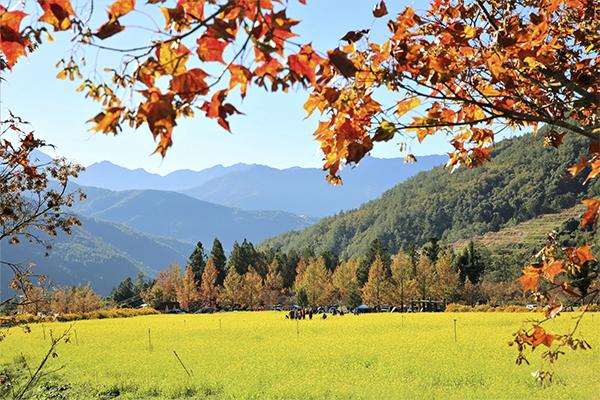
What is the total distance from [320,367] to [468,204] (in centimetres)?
15128

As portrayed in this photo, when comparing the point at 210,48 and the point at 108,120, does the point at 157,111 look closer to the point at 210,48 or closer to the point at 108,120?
the point at 108,120

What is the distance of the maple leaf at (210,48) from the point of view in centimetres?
128

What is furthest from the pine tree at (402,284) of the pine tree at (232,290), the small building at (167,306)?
the small building at (167,306)

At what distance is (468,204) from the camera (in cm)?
15000

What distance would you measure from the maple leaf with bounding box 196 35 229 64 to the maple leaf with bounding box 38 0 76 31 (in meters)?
0.51

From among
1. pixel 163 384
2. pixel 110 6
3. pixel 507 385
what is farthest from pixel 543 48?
pixel 163 384

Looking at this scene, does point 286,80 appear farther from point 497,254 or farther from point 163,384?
point 497,254

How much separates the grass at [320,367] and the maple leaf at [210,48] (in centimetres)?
687

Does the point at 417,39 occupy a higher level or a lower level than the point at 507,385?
higher

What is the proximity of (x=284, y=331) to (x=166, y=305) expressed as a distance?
1966 inches

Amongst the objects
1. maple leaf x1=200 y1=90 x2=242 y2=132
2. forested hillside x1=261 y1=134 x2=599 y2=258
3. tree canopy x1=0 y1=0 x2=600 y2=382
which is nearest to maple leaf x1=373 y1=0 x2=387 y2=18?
tree canopy x1=0 y1=0 x2=600 y2=382

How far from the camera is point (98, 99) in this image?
1482 mm

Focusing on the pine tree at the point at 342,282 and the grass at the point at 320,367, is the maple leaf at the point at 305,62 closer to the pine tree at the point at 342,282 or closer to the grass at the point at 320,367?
the grass at the point at 320,367

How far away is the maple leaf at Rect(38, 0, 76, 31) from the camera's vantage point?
1.34m
